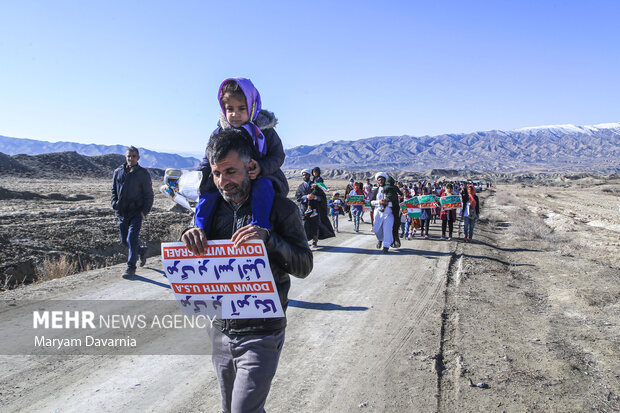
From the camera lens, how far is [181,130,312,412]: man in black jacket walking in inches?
90.4

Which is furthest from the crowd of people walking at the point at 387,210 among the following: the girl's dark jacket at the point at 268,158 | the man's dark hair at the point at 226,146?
the man's dark hair at the point at 226,146

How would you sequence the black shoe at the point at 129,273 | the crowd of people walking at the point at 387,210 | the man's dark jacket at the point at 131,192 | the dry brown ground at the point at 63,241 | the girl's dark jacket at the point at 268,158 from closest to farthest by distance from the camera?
the girl's dark jacket at the point at 268,158
the man's dark jacket at the point at 131,192
the black shoe at the point at 129,273
the dry brown ground at the point at 63,241
the crowd of people walking at the point at 387,210

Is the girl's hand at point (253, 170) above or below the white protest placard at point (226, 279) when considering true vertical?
above

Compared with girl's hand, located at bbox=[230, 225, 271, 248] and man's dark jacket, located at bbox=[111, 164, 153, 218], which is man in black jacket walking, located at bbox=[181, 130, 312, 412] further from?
man's dark jacket, located at bbox=[111, 164, 153, 218]

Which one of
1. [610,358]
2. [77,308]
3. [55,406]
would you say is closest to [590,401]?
[610,358]

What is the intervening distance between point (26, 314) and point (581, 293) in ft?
27.8

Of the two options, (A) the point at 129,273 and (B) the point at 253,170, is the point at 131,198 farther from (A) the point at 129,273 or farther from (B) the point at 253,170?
(B) the point at 253,170

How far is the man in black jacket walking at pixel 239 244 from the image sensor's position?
229 centimetres

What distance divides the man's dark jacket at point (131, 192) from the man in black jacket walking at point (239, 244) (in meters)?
5.61

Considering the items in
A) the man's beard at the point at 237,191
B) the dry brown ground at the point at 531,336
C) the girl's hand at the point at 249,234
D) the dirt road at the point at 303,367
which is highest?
the man's beard at the point at 237,191

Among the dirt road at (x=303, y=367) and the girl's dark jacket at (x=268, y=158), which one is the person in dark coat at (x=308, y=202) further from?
the girl's dark jacket at (x=268, y=158)

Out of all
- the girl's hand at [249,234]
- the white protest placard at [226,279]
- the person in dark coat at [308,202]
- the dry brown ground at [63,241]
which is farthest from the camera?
the person in dark coat at [308,202]

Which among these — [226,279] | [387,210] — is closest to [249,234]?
[226,279]

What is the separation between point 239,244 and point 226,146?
0.55 meters
